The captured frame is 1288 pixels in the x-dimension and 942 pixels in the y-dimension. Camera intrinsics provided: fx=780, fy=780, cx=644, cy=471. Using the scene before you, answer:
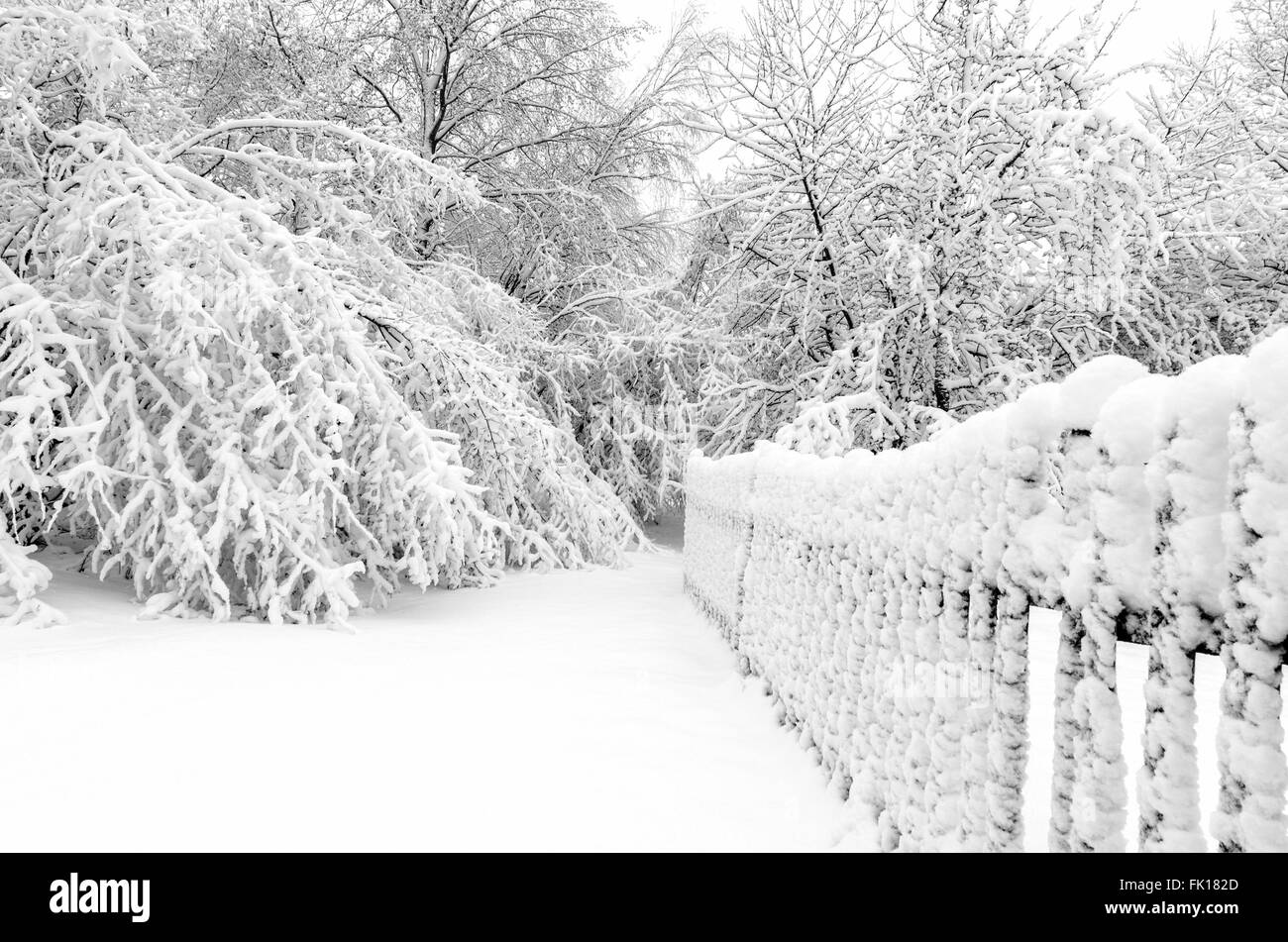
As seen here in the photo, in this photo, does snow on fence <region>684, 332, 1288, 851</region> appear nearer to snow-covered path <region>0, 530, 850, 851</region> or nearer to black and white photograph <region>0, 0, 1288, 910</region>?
black and white photograph <region>0, 0, 1288, 910</region>

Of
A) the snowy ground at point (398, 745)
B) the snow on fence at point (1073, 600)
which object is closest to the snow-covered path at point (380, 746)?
the snowy ground at point (398, 745)

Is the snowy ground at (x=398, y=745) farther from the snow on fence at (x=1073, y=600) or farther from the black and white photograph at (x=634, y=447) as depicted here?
the snow on fence at (x=1073, y=600)

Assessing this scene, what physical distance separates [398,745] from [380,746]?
0.07 meters

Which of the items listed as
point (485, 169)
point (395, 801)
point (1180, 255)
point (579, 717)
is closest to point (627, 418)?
point (485, 169)

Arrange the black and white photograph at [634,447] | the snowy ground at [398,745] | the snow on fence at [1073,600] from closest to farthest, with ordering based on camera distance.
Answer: the snow on fence at [1073,600] < the black and white photograph at [634,447] < the snowy ground at [398,745]

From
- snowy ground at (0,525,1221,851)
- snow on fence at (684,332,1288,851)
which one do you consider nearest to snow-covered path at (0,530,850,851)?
snowy ground at (0,525,1221,851)

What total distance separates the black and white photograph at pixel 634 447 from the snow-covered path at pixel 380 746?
1.1 inches

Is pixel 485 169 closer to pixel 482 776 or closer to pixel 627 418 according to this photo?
pixel 627 418

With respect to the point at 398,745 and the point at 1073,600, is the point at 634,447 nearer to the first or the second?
the point at 398,745

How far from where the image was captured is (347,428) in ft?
21.6

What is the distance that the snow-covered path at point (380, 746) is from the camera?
251cm

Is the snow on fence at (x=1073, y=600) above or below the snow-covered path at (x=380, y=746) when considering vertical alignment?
above

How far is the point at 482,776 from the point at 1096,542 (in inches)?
93.4

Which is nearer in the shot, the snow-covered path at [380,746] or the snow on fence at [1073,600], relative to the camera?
the snow on fence at [1073,600]
